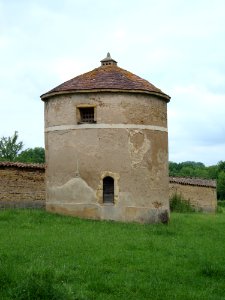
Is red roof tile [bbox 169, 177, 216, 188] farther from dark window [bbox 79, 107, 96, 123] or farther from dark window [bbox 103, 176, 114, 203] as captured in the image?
dark window [bbox 79, 107, 96, 123]

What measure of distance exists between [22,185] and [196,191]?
57.7 feet

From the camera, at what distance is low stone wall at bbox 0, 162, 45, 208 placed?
2070cm

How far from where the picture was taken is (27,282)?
26.8 ft

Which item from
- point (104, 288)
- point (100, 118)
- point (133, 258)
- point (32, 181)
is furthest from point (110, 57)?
point (104, 288)

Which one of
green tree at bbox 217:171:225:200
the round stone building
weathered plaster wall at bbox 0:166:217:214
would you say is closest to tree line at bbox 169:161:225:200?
green tree at bbox 217:171:225:200

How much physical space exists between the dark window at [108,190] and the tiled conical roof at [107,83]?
10.9 ft

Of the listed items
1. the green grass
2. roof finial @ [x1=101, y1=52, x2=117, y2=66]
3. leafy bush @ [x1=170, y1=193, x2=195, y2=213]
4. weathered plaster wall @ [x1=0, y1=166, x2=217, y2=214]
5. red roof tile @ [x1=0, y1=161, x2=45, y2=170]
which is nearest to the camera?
the green grass

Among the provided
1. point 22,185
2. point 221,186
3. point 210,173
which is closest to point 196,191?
point 22,185

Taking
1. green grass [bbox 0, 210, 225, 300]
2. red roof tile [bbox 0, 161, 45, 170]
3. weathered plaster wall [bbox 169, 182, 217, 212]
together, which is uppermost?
red roof tile [bbox 0, 161, 45, 170]

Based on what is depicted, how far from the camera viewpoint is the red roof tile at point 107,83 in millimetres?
18953

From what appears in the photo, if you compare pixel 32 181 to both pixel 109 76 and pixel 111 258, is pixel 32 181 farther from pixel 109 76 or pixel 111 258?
pixel 111 258

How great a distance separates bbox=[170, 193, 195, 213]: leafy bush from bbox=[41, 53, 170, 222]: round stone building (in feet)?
38.2

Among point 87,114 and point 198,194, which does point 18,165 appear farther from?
point 198,194

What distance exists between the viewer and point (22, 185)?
21516 mm
